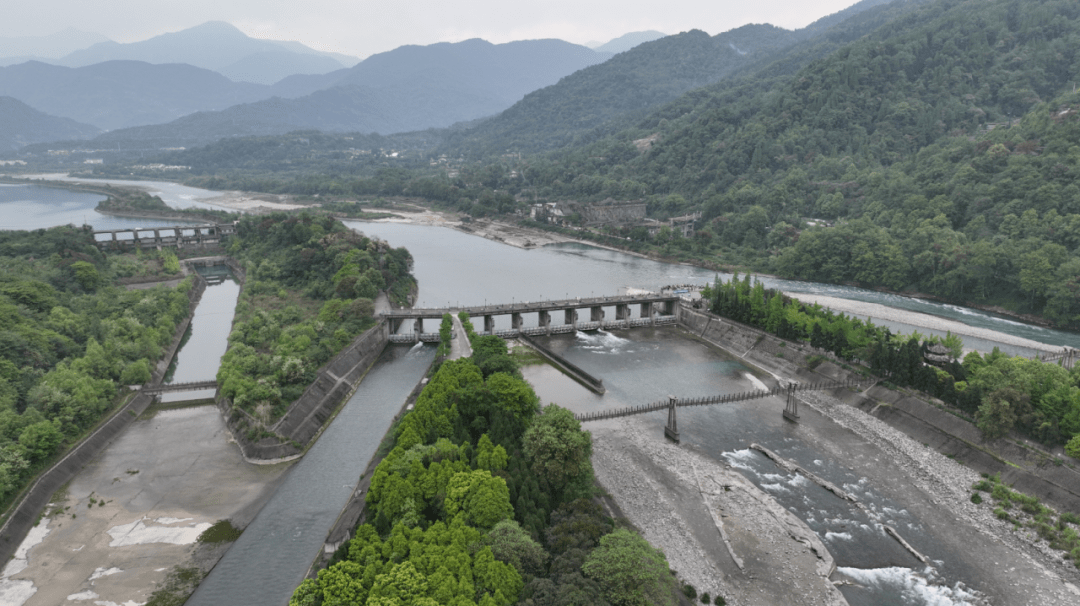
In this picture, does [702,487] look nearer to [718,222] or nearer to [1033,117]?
[718,222]

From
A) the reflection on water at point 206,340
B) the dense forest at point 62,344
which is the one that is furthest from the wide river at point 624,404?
the dense forest at point 62,344

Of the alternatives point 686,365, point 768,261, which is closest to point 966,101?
point 768,261

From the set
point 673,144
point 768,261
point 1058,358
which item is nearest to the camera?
point 1058,358

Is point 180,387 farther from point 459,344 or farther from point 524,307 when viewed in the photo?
point 524,307

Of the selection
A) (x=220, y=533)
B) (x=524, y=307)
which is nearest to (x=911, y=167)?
(x=524, y=307)

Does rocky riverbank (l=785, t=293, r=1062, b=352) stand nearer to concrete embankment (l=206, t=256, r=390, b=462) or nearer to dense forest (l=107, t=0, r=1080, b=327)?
dense forest (l=107, t=0, r=1080, b=327)

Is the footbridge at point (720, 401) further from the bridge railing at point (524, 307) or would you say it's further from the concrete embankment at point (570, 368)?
the bridge railing at point (524, 307)
